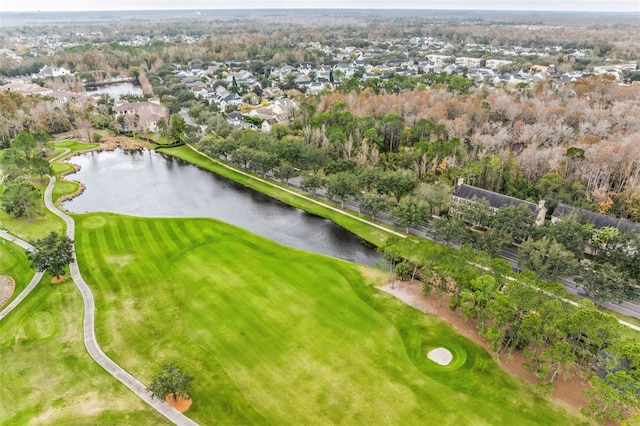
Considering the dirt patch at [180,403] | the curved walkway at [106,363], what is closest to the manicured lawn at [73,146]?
the curved walkway at [106,363]

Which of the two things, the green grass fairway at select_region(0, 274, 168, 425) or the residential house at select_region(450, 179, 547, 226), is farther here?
the residential house at select_region(450, 179, 547, 226)

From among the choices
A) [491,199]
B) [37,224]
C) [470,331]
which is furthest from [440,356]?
[37,224]

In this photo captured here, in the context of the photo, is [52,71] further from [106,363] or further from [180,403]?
[180,403]

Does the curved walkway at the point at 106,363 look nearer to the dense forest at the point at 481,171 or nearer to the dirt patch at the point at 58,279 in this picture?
the dirt patch at the point at 58,279

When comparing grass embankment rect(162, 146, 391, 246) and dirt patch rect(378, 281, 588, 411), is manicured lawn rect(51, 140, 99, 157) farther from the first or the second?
dirt patch rect(378, 281, 588, 411)

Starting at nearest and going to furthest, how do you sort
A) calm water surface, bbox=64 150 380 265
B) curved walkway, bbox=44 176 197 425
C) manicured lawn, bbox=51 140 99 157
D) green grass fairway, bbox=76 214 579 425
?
curved walkway, bbox=44 176 197 425 → green grass fairway, bbox=76 214 579 425 → calm water surface, bbox=64 150 380 265 → manicured lawn, bbox=51 140 99 157

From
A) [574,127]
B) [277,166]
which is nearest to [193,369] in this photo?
[277,166]

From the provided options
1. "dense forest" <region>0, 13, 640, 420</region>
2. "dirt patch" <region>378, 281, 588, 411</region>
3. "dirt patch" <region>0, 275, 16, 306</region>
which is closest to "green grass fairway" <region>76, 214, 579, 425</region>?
"dirt patch" <region>378, 281, 588, 411</region>
